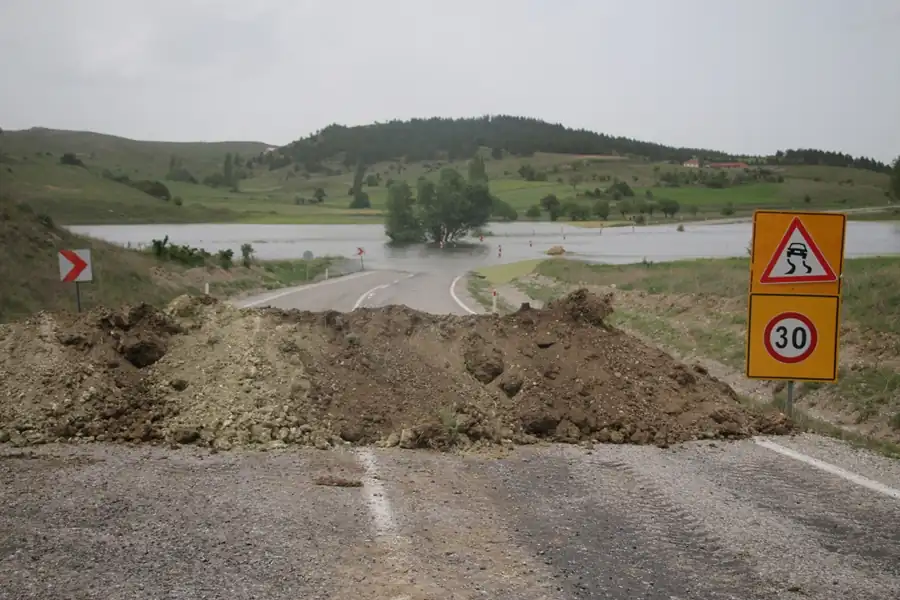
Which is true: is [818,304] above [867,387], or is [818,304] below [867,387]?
above

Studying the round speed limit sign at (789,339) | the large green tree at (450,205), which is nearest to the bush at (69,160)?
the large green tree at (450,205)

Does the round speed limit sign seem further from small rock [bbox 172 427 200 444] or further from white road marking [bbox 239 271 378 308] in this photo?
white road marking [bbox 239 271 378 308]

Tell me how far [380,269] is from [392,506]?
48.4 metres

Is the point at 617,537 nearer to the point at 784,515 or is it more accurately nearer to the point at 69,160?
the point at 784,515

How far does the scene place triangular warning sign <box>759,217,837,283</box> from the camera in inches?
380

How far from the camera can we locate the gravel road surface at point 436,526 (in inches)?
203

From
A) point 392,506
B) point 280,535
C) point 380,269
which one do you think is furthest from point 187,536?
point 380,269

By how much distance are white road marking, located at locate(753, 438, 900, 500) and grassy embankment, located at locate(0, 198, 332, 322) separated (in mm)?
18834

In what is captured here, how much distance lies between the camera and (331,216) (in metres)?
131

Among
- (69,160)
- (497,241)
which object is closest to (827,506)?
Answer: (497,241)

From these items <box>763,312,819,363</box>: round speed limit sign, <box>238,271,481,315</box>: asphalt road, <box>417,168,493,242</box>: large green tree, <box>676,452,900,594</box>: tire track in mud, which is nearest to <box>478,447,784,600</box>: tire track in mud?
<box>676,452,900,594</box>: tire track in mud

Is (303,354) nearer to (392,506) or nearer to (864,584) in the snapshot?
(392,506)

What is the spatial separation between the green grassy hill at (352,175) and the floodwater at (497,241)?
412 centimetres

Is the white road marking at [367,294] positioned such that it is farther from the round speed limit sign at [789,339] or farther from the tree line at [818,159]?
the tree line at [818,159]
